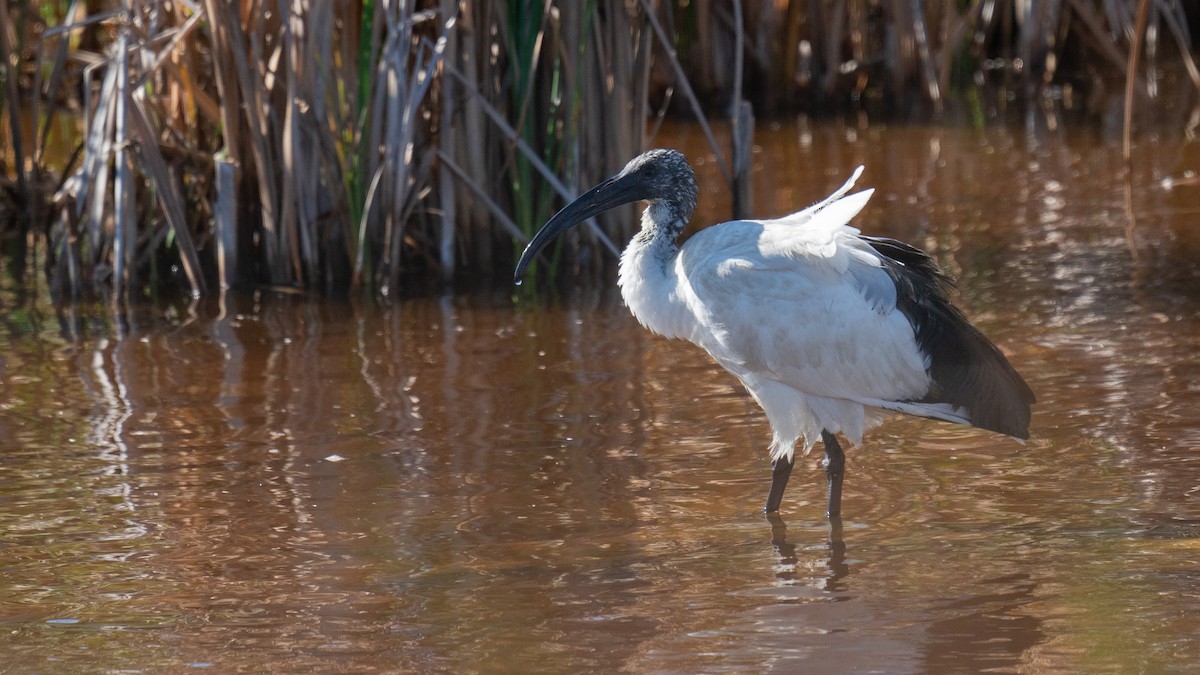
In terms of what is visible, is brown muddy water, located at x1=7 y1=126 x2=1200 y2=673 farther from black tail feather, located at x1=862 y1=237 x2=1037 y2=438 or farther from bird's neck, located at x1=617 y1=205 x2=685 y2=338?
bird's neck, located at x1=617 y1=205 x2=685 y2=338

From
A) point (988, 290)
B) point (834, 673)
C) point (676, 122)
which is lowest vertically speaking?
point (834, 673)

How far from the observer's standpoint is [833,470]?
4.84 m

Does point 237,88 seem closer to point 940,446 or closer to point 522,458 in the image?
point 522,458

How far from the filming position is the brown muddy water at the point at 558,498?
153 inches

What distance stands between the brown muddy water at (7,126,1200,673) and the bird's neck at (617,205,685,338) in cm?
54

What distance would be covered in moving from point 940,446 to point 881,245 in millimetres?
856

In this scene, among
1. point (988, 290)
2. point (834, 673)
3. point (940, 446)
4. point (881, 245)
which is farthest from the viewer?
point (988, 290)

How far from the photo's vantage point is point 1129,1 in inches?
475

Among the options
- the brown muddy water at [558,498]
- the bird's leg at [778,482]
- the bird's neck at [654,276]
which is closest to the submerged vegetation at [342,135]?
the brown muddy water at [558,498]

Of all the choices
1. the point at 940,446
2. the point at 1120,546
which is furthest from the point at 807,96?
the point at 1120,546

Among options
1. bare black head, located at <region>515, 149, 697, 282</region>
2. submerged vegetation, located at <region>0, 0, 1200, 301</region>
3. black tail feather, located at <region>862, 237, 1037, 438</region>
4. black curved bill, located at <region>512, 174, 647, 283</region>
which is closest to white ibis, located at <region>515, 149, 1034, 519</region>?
black tail feather, located at <region>862, 237, 1037, 438</region>

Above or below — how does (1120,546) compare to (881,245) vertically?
below

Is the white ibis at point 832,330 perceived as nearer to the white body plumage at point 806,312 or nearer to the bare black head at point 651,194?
the white body plumage at point 806,312

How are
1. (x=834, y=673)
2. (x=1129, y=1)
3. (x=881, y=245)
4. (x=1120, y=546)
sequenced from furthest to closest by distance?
(x=1129, y=1) < (x=881, y=245) < (x=1120, y=546) < (x=834, y=673)
